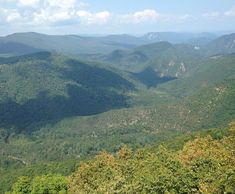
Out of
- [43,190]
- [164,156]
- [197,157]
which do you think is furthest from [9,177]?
[197,157]

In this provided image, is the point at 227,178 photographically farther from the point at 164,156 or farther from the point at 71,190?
the point at 71,190

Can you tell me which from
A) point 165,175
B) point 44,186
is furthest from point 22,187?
point 165,175

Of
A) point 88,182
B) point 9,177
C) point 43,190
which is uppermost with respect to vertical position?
point 88,182

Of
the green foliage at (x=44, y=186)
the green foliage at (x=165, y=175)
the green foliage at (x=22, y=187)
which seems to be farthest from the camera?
the green foliage at (x=22, y=187)

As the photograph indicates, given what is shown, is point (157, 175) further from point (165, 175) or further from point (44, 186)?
point (44, 186)

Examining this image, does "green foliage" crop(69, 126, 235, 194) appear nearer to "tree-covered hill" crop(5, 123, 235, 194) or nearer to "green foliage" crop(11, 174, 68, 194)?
"tree-covered hill" crop(5, 123, 235, 194)

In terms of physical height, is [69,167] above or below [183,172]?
below

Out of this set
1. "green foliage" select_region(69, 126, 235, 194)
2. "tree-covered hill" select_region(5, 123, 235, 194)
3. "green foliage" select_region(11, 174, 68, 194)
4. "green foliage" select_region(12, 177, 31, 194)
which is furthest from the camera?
"green foliage" select_region(12, 177, 31, 194)

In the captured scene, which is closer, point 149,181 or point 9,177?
point 149,181

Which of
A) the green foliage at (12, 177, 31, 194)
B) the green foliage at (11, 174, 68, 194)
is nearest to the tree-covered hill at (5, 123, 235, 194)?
the green foliage at (11, 174, 68, 194)

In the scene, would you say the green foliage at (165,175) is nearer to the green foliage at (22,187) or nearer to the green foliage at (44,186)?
the green foliage at (44,186)

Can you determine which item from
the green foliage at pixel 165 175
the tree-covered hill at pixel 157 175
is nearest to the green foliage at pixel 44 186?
the tree-covered hill at pixel 157 175
